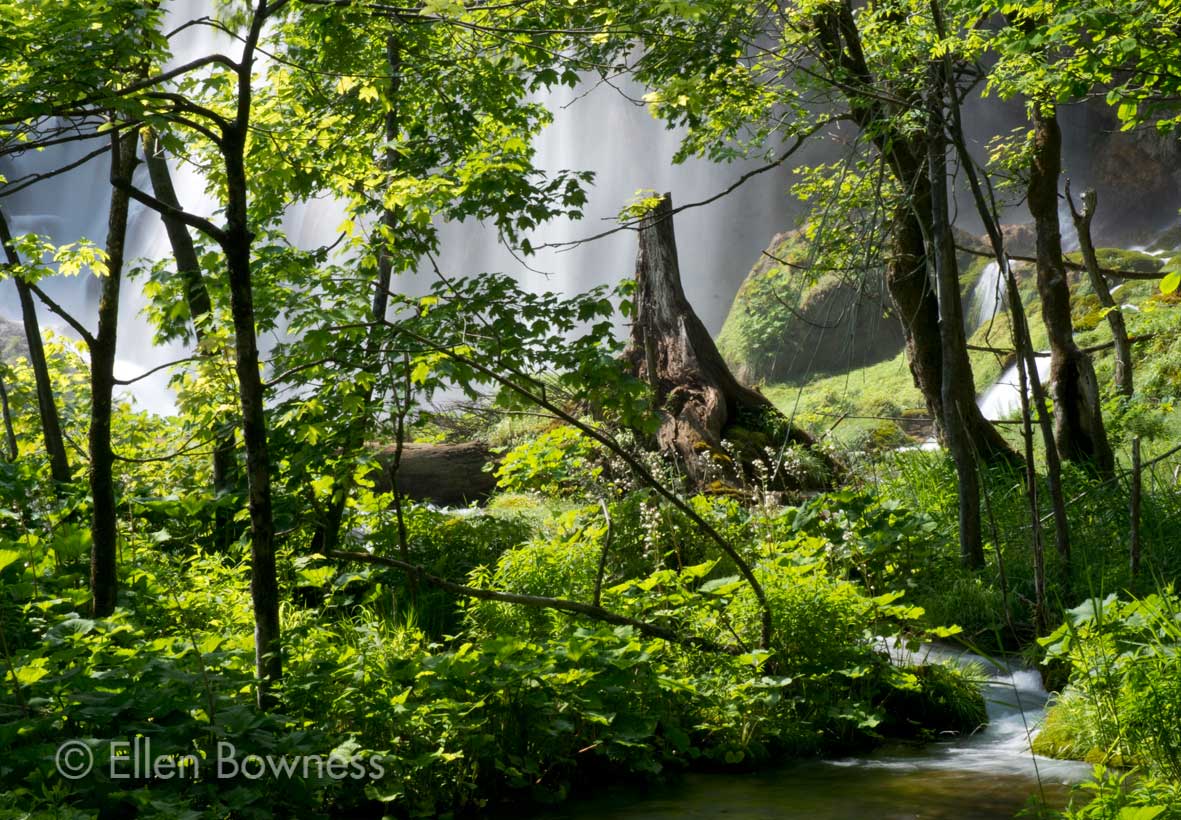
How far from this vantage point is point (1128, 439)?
9578 mm

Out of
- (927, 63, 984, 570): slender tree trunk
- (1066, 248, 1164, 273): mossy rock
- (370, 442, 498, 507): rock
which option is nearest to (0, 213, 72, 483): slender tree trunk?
(927, 63, 984, 570): slender tree trunk

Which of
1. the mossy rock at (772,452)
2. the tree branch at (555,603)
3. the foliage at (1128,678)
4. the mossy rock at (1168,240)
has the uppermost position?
the mossy rock at (1168,240)

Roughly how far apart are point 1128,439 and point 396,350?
Result: 28.2 feet

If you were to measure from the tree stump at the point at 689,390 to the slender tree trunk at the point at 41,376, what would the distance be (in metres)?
5.55

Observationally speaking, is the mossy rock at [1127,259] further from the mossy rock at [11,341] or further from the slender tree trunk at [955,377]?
the mossy rock at [11,341]

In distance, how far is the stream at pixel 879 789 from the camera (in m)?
3.29

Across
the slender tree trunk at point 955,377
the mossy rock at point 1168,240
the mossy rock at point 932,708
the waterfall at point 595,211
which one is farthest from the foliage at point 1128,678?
the waterfall at point 595,211

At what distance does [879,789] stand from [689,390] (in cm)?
739

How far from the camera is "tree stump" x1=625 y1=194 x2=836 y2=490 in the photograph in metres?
9.93

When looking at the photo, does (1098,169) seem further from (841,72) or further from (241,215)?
(241,215)

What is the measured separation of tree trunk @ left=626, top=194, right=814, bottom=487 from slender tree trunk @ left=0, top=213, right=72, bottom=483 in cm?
589

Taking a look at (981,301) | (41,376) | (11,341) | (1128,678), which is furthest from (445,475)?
(11,341)

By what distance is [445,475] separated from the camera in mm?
11656

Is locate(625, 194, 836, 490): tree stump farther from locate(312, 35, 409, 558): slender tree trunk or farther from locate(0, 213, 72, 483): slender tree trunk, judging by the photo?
locate(0, 213, 72, 483): slender tree trunk
